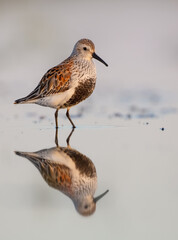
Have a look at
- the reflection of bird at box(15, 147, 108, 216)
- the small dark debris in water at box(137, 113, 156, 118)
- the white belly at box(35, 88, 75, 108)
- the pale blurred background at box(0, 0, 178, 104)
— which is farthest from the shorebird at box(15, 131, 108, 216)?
the pale blurred background at box(0, 0, 178, 104)

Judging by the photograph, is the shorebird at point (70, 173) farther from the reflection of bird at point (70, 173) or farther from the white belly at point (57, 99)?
the white belly at point (57, 99)

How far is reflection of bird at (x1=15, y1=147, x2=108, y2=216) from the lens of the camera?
18.6 ft

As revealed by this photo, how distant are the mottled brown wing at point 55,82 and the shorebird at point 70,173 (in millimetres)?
1820

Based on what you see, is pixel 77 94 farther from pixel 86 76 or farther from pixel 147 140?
pixel 147 140

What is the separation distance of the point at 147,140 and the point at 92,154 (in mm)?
1037

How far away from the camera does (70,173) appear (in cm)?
637

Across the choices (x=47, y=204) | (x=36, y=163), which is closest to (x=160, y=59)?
(x=36, y=163)

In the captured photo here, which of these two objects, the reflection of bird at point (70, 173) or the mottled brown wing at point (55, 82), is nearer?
the reflection of bird at point (70, 173)

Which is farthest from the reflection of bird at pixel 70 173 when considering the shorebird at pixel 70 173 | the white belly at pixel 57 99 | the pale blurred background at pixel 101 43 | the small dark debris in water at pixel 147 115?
the pale blurred background at pixel 101 43

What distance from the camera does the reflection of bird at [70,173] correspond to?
18.6ft

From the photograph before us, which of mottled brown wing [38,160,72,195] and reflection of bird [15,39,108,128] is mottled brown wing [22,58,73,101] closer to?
reflection of bird [15,39,108,128]

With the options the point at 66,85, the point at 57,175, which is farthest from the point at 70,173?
the point at 66,85

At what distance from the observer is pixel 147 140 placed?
7.93 meters

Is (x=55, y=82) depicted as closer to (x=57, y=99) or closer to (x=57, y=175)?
(x=57, y=99)
